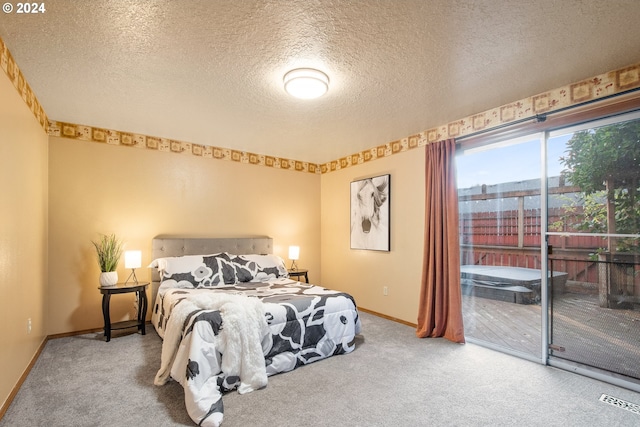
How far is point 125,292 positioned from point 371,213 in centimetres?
321

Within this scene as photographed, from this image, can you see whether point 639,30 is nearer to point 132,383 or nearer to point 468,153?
point 468,153

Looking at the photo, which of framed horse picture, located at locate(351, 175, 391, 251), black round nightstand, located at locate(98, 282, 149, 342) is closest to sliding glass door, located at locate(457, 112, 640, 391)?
framed horse picture, located at locate(351, 175, 391, 251)

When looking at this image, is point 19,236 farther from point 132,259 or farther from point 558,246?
point 558,246

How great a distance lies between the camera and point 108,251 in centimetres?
365

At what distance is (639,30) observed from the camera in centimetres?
196

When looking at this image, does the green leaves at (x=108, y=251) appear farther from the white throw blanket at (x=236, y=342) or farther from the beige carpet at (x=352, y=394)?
the white throw blanket at (x=236, y=342)

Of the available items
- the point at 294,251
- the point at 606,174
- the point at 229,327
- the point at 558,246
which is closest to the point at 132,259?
the point at 229,327

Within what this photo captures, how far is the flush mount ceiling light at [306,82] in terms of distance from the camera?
243cm

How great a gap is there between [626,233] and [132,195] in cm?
502

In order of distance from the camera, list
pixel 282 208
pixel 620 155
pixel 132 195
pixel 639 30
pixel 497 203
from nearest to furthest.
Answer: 1. pixel 639 30
2. pixel 620 155
3. pixel 497 203
4. pixel 132 195
5. pixel 282 208

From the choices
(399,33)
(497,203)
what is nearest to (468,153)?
(497,203)

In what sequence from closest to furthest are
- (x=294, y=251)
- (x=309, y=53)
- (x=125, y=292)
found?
(x=309, y=53) < (x=125, y=292) < (x=294, y=251)

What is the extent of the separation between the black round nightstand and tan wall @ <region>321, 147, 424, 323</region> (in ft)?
9.33

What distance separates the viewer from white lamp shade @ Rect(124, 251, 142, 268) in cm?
363
